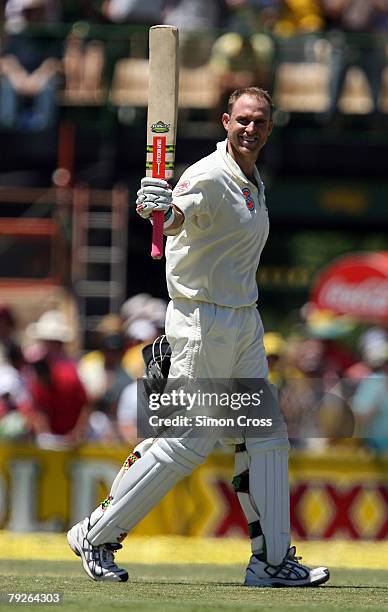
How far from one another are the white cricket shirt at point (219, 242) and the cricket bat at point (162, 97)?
0.15 metres

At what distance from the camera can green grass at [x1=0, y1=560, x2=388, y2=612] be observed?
18.9 ft

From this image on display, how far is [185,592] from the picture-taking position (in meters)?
6.46

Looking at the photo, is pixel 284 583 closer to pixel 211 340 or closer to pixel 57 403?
pixel 211 340

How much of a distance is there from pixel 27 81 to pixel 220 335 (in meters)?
8.81

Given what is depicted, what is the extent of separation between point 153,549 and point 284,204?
6.71 meters

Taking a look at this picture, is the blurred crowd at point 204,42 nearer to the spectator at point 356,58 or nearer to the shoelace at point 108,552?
the spectator at point 356,58

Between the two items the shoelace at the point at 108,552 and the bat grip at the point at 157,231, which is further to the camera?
the shoelace at the point at 108,552

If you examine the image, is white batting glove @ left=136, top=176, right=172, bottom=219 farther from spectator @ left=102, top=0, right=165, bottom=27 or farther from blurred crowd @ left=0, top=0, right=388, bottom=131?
spectator @ left=102, top=0, right=165, bottom=27

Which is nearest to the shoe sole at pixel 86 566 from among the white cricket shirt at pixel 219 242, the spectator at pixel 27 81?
the white cricket shirt at pixel 219 242

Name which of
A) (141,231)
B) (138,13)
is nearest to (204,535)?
(141,231)

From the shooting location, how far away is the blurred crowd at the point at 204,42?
49.6ft

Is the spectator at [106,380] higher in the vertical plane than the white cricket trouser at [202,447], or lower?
lower

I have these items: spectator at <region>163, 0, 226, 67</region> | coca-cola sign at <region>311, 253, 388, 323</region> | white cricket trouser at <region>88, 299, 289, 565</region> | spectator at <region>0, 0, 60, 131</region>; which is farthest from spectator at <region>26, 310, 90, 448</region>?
spectator at <region>163, 0, 226, 67</region>

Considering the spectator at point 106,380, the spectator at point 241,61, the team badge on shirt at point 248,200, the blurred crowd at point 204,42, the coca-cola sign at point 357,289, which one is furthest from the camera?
the spectator at point 241,61
